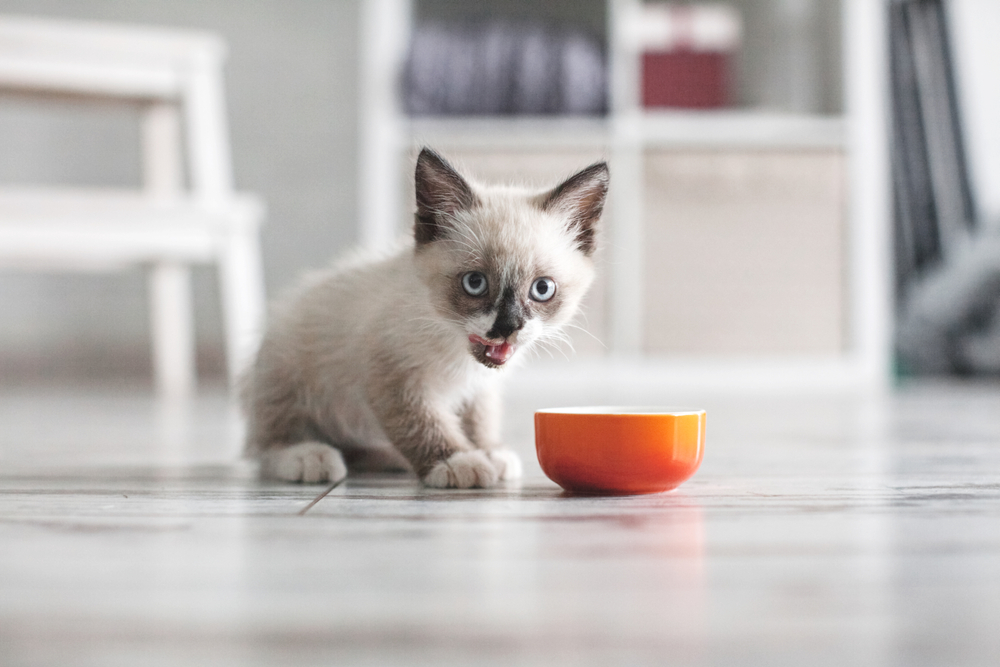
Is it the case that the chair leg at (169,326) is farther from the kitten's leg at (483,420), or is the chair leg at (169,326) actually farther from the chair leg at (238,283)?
the kitten's leg at (483,420)

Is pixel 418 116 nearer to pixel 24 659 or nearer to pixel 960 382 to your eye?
pixel 960 382

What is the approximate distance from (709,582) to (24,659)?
43 cm

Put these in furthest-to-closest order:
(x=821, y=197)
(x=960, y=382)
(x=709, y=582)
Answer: (x=960, y=382) → (x=821, y=197) → (x=709, y=582)

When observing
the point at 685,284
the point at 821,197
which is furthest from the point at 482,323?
the point at 821,197

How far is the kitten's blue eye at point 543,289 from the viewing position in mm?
1077

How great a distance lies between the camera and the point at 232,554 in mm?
709

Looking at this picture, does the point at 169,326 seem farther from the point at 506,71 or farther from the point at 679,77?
the point at 679,77

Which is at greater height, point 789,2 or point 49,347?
point 789,2

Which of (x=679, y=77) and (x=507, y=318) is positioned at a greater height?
(x=679, y=77)

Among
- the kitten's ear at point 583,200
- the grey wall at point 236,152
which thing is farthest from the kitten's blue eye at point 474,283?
the grey wall at point 236,152

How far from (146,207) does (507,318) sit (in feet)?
6.81

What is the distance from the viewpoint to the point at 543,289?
1.09 meters

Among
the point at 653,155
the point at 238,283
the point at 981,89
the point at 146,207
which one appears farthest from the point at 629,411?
the point at 981,89

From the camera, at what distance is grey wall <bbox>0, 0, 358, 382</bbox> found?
4.03 meters
